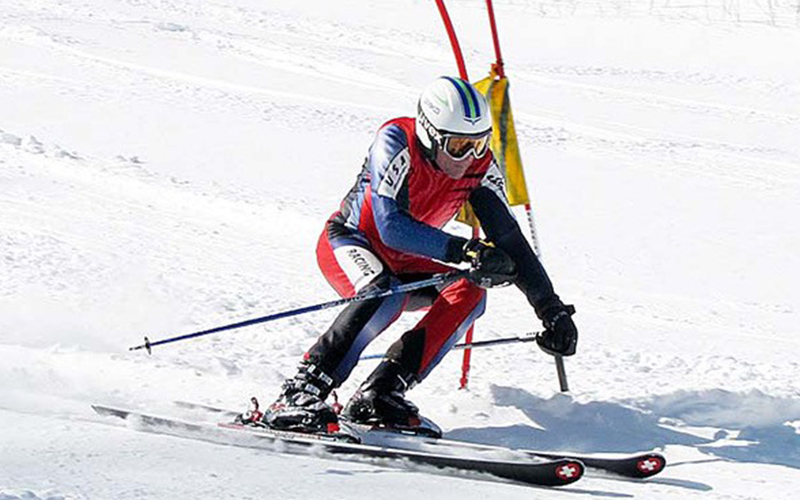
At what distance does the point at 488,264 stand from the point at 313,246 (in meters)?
3.39

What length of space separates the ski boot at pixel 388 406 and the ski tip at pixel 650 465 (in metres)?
0.77

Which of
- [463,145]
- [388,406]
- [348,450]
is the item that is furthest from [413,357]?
[463,145]

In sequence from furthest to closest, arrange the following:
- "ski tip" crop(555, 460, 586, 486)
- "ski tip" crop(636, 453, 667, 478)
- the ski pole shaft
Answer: the ski pole shaft
"ski tip" crop(636, 453, 667, 478)
"ski tip" crop(555, 460, 586, 486)

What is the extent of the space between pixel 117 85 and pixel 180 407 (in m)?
7.76

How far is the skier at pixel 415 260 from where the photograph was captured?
4.71 metres

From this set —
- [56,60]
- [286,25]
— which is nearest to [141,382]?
[56,60]

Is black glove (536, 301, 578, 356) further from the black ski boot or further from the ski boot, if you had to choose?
the black ski boot

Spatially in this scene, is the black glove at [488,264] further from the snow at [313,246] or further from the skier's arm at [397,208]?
the snow at [313,246]

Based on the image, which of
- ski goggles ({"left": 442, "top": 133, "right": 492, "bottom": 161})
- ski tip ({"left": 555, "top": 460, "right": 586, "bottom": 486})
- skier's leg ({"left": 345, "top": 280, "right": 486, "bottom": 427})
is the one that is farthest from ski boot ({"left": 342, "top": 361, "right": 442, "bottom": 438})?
ski goggles ({"left": 442, "top": 133, "right": 492, "bottom": 161})

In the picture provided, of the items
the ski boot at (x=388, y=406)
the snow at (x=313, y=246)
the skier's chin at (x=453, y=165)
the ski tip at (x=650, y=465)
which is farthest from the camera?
the skier's chin at (x=453, y=165)

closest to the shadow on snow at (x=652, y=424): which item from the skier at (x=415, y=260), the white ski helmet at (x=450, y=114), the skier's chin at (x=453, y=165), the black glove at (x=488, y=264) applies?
the skier at (x=415, y=260)

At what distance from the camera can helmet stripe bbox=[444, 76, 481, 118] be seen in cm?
482

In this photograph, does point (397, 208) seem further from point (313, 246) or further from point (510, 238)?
point (313, 246)

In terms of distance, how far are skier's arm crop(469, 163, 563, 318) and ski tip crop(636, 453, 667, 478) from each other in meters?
0.67
